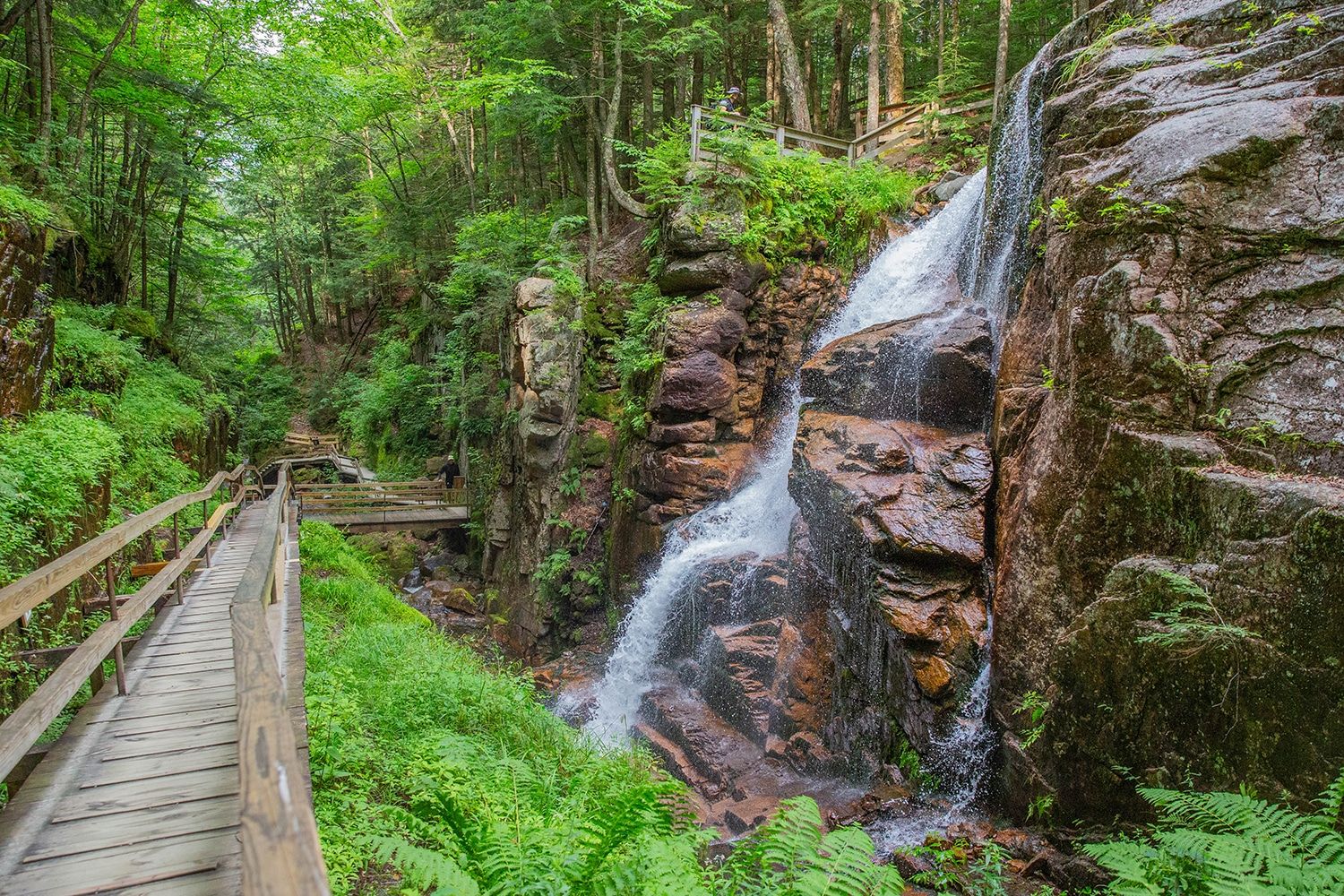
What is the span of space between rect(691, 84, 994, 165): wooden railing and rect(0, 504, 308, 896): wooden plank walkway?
14926 millimetres

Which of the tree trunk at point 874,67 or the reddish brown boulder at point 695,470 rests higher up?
the tree trunk at point 874,67

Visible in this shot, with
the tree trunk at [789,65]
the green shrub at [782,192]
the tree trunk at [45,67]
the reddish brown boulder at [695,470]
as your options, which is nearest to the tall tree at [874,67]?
the tree trunk at [789,65]

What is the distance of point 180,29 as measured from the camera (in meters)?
16.1

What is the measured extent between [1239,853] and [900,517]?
5.29m

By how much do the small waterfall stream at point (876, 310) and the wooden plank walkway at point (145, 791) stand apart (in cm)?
572

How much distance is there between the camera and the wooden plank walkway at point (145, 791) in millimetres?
2828

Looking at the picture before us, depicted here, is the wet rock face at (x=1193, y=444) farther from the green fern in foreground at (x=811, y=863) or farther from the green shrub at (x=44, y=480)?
the green shrub at (x=44, y=480)

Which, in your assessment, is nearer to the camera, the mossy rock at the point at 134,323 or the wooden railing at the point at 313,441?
the mossy rock at the point at 134,323

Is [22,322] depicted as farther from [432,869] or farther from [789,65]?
[789,65]

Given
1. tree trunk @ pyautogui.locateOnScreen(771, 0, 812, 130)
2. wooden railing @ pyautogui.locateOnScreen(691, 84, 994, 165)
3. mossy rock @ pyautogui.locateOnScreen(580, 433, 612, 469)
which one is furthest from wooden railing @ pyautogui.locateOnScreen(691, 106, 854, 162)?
mossy rock @ pyautogui.locateOnScreen(580, 433, 612, 469)

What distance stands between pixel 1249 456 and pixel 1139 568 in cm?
130

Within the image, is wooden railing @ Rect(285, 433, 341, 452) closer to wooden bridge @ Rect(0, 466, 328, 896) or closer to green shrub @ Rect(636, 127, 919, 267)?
green shrub @ Rect(636, 127, 919, 267)

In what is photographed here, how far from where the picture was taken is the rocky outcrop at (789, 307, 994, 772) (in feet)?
26.8

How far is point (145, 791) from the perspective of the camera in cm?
343
